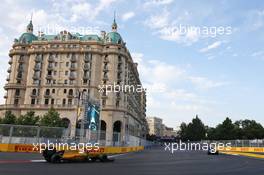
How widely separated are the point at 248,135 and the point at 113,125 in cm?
5634

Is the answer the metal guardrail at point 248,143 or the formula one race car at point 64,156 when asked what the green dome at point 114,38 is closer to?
the metal guardrail at point 248,143

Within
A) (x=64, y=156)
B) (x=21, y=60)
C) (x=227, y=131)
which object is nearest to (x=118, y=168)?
(x=64, y=156)

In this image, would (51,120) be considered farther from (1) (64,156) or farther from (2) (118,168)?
(2) (118,168)

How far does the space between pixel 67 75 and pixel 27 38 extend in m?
18.9

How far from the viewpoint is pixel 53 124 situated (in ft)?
210

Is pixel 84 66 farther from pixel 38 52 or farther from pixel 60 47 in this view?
pixel 38 52

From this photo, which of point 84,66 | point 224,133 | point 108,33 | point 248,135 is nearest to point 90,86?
point 84,66

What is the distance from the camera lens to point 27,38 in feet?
286

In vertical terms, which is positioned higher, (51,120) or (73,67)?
(73,67)

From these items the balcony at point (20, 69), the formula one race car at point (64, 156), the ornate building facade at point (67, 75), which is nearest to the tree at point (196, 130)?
the ornate building facade at point (67, 75)

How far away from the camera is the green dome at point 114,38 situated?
82.8 meters

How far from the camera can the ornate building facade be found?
252 feet

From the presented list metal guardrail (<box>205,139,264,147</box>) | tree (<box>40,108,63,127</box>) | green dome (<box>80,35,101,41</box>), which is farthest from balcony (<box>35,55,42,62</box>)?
metal guardrail (<box>205,139,264,147</box>)

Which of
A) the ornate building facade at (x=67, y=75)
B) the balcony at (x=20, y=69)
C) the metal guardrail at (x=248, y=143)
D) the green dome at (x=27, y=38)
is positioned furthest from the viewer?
the green dome at (x=27, y=38)
